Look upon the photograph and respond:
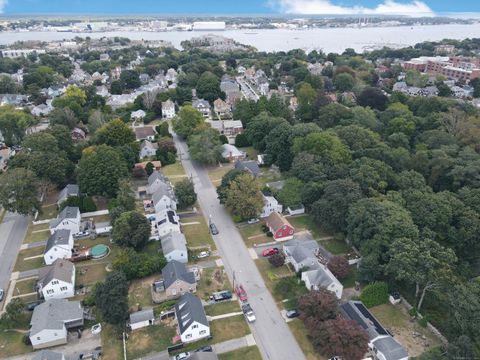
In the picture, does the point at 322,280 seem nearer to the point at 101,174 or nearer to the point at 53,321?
the point at 53,321

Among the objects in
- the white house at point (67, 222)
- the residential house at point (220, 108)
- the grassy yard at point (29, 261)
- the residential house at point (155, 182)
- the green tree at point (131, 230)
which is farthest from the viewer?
the residential house at point (220, 108)

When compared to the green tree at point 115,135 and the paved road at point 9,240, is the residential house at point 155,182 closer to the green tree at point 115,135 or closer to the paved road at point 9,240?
the green tree at point 115,135

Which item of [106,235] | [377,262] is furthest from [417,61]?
[106,235]

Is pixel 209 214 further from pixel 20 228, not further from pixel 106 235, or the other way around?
pixel 20 228

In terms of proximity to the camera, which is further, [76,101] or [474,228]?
[76,101]

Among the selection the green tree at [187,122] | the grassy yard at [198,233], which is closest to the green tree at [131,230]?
the grassy yard at [198,233]

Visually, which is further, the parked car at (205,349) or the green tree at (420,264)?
the green tree at (420,264)
